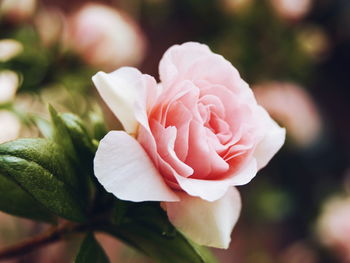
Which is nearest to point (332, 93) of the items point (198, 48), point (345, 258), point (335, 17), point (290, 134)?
point (335, 17)

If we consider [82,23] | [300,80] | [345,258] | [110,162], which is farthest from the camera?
[300,80]

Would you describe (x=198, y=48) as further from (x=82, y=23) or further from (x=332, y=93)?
(x=332, y=93)

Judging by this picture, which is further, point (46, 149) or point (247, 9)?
point (247, 9)

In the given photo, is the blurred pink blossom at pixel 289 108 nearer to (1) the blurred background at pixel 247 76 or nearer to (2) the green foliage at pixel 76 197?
(1) the blurred background at pixel 247 76

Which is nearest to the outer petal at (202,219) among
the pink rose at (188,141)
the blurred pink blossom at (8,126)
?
the pink rose at (188,141)

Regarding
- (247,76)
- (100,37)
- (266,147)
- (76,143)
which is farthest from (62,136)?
(247,76)

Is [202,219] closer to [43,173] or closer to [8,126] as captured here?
[43,173]
